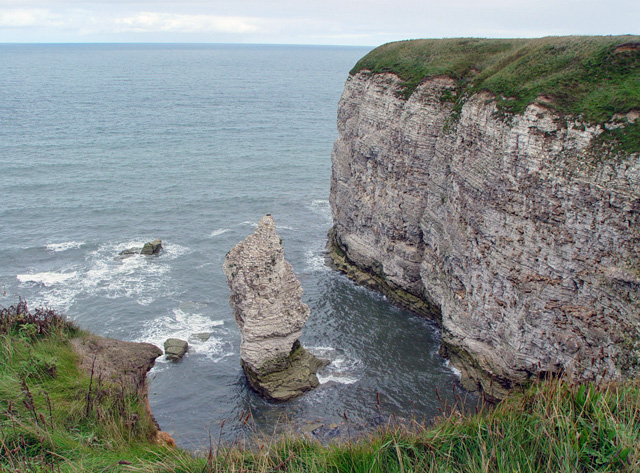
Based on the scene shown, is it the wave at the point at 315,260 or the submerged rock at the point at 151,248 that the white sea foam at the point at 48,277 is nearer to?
the submerged rock at the point at 151,248

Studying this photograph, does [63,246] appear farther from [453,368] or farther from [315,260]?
[453,368]

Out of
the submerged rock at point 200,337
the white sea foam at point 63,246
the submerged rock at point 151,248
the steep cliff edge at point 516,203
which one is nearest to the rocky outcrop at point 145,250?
the submerged rock at point 151,248

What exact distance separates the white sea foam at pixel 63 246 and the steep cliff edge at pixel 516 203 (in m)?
31.5

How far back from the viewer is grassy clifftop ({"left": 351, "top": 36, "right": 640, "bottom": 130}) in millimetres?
29734

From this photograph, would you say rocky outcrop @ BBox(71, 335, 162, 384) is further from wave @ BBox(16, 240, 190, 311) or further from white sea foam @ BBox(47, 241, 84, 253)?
white sea foam @ BBox(47, 241, 84, 253)

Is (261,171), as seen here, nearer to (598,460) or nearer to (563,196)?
(563,196)

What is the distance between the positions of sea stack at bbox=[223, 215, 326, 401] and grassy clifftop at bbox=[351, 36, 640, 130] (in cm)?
1679

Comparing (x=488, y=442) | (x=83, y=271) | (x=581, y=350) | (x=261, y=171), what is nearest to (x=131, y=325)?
(x=83, y=271)

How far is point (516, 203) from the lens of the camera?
1236 inches

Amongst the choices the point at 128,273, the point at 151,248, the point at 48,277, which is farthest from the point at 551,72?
the point at 48,277

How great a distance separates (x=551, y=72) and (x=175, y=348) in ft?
100

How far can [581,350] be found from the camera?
96.2 feet

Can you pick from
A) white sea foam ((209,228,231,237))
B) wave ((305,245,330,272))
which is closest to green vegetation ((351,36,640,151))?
wave ((305,245,330,272))

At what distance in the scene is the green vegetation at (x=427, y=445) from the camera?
12.0m
